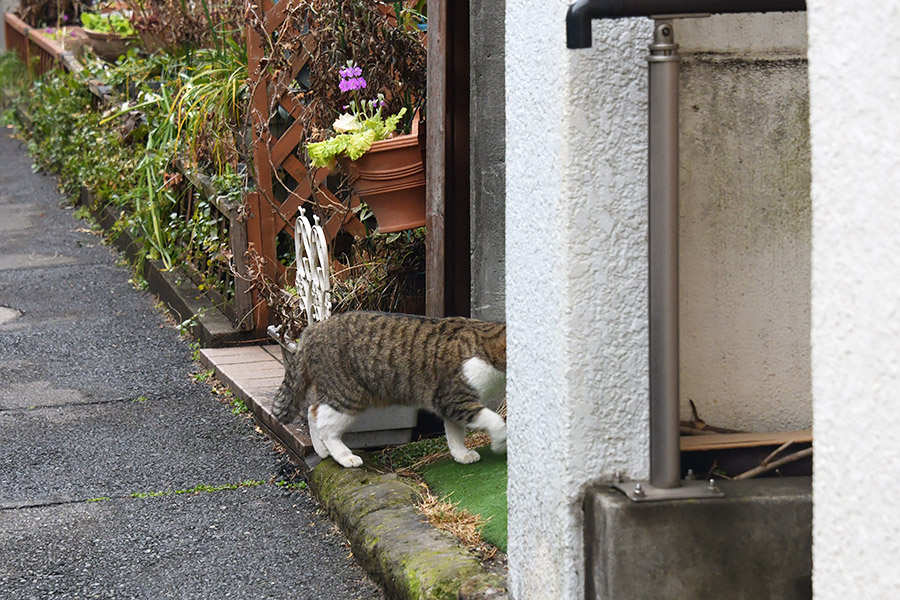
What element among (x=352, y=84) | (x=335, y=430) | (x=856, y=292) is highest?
(x=352, y=84)

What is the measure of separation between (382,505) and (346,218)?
1932 millimetres

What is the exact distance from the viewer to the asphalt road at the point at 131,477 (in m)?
4.16

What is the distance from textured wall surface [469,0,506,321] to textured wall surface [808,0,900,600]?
2.83 m

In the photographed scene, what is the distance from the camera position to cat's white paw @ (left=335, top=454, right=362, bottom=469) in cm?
475

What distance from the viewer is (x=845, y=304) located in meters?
1.88

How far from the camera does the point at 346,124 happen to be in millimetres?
5289

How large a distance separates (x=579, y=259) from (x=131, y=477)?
3.02 m

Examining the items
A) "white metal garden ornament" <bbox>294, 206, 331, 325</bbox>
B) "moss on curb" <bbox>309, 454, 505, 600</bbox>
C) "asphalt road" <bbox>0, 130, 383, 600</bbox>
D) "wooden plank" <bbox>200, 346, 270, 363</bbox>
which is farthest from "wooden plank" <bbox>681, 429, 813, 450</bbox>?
"wooden plank" <bbox>200, 346, 270, 363</bbox>

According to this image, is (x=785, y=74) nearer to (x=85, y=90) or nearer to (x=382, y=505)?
(x=382, y=505)

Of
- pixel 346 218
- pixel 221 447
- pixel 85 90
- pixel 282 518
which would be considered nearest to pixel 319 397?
pixel 282 518

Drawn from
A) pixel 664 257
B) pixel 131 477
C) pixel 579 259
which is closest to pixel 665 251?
pixel 664 257

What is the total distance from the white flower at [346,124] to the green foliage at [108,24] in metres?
7.09

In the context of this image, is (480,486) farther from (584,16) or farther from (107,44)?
(107,44)

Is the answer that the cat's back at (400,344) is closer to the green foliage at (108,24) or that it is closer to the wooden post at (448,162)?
the wooden post at (448,162)
